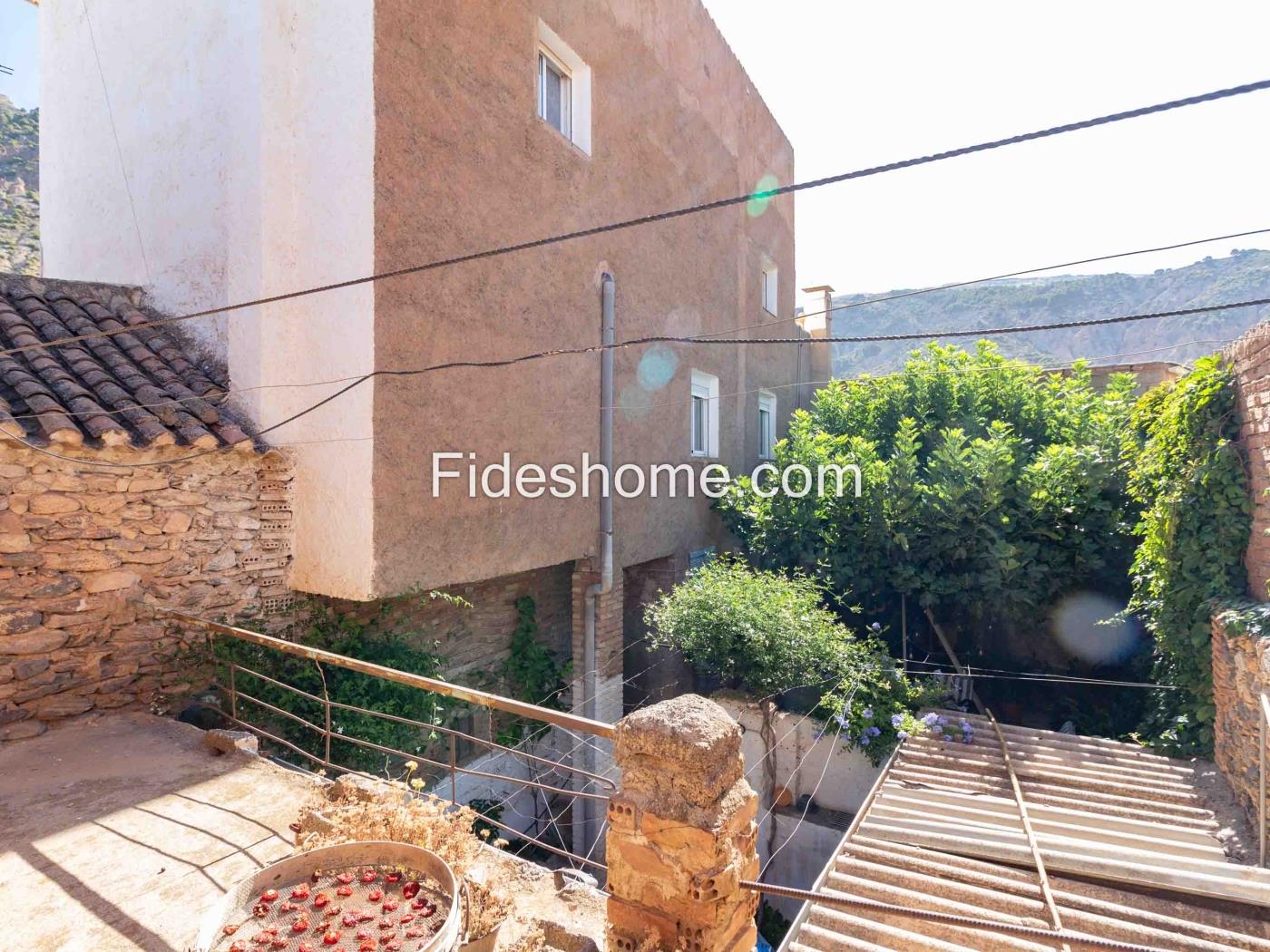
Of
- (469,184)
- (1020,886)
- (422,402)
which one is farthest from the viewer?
(469,184)

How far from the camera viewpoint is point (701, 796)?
2.32 meters

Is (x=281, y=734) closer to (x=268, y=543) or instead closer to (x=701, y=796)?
(x=268, y=543)

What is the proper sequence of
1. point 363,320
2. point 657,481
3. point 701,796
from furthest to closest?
point 657,481 < point 363,320 < point 701,796

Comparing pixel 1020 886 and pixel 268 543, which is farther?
pixel 268 543

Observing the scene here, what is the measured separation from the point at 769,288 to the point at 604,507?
7233 mm

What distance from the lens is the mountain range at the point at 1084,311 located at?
3128 centimetres

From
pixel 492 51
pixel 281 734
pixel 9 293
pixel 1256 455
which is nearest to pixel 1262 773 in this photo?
pixel 1256 455

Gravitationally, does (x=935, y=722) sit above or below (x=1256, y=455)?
below

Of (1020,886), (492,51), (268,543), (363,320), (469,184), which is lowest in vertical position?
(1020,886)

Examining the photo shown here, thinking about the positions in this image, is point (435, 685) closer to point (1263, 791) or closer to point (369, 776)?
point (369, 776)

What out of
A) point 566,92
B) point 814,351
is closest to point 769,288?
point 814,351

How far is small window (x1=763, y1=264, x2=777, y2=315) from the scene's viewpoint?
516 inches

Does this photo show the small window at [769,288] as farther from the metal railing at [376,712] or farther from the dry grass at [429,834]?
the dry grass at [429,834]

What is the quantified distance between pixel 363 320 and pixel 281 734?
314 cm
